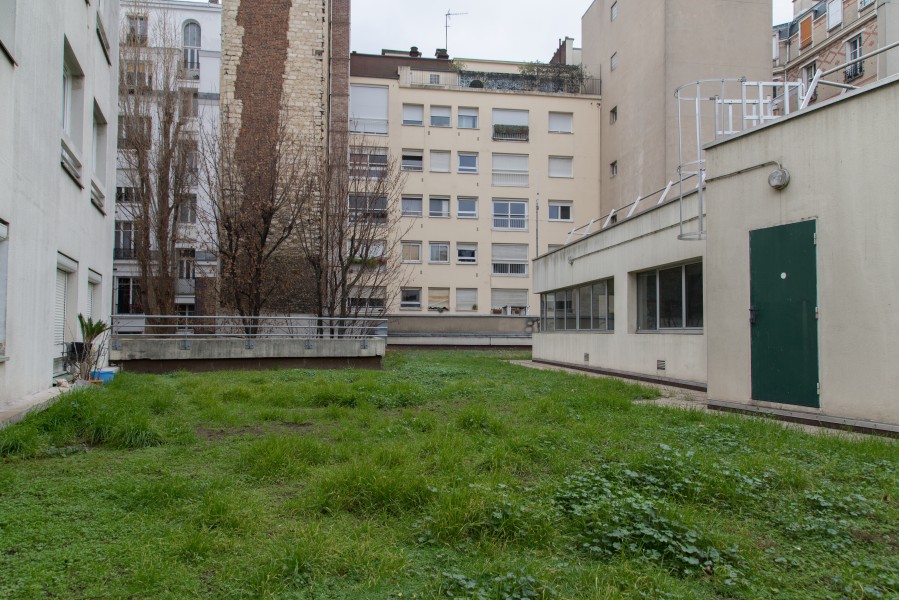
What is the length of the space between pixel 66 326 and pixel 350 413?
692 cm

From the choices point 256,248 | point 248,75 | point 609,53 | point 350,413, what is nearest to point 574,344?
point 256,248

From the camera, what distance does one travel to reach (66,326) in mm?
11617

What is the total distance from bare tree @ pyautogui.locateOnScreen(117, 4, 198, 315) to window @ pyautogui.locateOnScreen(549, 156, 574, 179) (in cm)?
2258

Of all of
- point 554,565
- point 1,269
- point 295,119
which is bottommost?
point 554,565

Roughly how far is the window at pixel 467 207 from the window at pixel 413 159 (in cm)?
318

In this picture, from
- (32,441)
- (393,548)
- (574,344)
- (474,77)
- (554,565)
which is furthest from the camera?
(474,77)

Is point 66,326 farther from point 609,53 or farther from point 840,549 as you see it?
point 609,53

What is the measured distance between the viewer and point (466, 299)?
127 ft

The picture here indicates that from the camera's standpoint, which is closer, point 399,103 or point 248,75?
point 248,75

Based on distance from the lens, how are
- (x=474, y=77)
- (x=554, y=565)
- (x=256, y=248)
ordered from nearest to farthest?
(x=554, y=565)
(x=256, y=248)
(x=474, y=77)

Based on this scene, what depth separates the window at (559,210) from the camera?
40.2 meters

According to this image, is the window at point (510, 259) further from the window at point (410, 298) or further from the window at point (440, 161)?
the window at point (440, 161)

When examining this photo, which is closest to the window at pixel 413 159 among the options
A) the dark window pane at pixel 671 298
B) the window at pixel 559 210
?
the window at pixel 559 210

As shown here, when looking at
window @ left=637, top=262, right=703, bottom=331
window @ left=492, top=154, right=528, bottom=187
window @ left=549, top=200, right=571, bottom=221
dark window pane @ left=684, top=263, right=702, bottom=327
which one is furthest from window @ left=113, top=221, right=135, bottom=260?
dark window pane @ left=684, top=263, right=702, bottom=327
